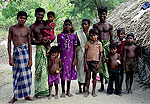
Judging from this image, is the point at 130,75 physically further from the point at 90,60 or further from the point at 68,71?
the point at 68,71

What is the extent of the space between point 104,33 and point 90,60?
0.74 meters

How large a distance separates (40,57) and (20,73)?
1.71 feet

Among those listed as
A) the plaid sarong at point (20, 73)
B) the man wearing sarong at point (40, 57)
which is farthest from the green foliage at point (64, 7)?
the plaid sarong at point (20, 73)

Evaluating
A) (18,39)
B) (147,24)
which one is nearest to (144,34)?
(147,24)

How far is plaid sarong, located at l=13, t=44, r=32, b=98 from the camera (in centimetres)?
339

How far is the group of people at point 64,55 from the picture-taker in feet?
11.2

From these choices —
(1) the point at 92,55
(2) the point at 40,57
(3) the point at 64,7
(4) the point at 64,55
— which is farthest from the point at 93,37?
(3) the point at 64,7

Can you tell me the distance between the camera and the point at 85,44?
397 centimetres

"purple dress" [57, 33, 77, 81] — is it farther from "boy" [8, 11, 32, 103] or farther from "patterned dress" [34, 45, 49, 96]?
"boy" [8, 11, 32, 103]

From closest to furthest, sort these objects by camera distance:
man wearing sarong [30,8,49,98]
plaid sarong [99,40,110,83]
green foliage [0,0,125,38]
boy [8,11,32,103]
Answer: boy [8,11,32,103] < man wearing sarong [30,8,49,98] < plaid sarong [99,40,110,83] < green foliage [0,0,125,38]

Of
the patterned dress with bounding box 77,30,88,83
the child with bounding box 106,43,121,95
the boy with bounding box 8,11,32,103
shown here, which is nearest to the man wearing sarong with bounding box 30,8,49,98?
the boy with bounding box 8,11,32,103

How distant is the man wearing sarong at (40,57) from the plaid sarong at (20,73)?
0.88 ft

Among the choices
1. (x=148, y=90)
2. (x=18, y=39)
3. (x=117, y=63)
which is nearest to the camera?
(x=18, y=39)

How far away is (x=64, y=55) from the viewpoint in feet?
12.4
